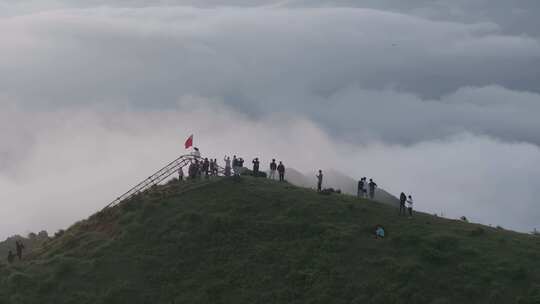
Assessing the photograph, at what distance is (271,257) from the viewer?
5022 cm

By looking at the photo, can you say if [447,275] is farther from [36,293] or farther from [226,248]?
[36,293]

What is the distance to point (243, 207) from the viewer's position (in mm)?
56219

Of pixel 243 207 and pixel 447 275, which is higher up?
pixel 243 207

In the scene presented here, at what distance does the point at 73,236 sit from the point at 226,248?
12.3m

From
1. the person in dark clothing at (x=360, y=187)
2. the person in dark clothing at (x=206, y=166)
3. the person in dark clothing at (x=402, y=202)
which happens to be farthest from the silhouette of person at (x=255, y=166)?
the person in dark clothing at (x=402, y=202)

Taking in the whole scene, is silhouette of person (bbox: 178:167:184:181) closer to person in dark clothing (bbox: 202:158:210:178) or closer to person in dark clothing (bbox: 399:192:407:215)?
person in dark clothing (bbox: 202:158:210:178)

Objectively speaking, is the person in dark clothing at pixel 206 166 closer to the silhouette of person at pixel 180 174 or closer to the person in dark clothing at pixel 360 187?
the silhouette of person at pixel 180 174

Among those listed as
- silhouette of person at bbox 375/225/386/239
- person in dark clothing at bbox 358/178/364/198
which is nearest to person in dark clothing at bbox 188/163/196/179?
person in dark clothing at bbox 358/178/364/198

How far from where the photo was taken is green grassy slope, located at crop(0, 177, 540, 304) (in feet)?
153

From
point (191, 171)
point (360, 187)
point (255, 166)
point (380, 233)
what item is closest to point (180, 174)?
point (191, 171)

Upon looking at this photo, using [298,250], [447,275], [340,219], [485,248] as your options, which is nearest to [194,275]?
[298,250]

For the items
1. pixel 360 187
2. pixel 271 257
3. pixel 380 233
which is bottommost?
pixel 271 257

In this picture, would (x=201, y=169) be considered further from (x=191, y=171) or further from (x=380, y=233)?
(x=380, y=233)

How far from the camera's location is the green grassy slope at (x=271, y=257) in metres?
46.6
